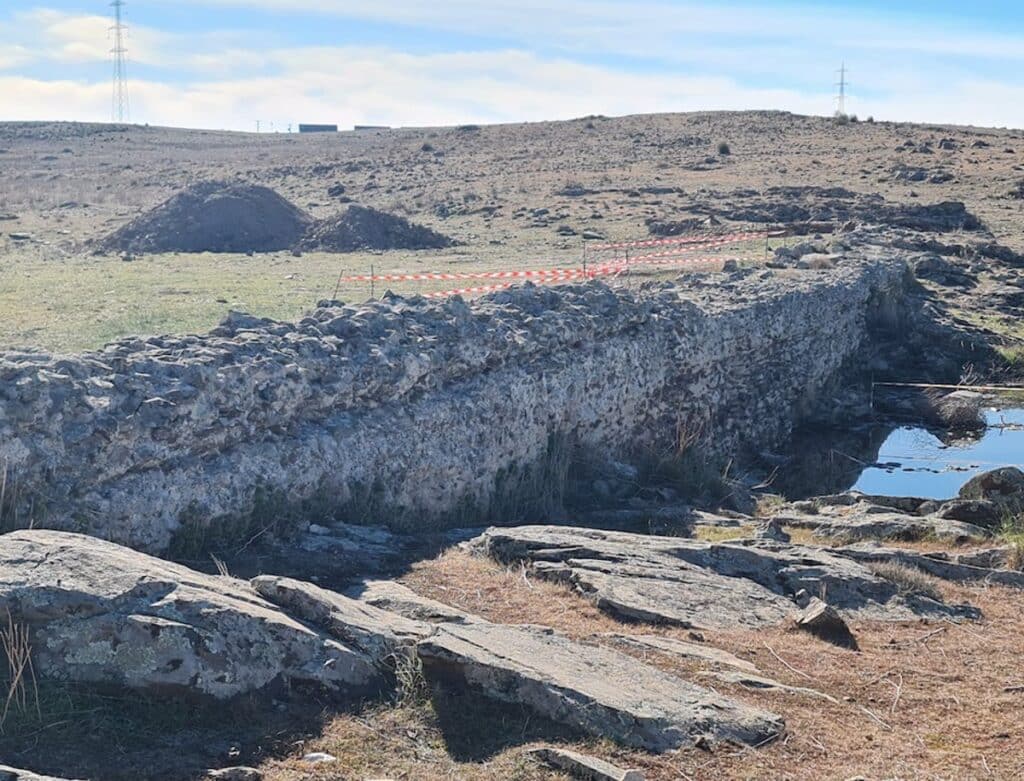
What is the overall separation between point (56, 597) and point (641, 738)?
98.2 inches

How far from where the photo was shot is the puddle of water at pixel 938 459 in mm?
14828

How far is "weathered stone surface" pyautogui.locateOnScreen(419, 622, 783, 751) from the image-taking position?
5367 millimetres

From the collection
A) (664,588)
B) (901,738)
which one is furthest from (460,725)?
(664,588)

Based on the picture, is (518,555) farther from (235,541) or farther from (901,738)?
(901,738)

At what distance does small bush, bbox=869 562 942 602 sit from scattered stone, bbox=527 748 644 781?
387cm

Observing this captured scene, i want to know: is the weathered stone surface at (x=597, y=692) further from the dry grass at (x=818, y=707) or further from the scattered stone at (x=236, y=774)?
the scattered stone at (x=236, y=774)

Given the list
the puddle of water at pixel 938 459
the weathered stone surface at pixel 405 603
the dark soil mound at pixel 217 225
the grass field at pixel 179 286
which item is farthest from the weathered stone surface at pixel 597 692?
the dark soil mound at pixel 217 225

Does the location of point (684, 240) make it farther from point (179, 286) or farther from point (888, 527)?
point (888, 527)

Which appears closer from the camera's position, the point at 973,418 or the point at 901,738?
the point at 901,738

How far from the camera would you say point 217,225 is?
96.8 ft

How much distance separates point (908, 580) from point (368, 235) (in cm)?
2188

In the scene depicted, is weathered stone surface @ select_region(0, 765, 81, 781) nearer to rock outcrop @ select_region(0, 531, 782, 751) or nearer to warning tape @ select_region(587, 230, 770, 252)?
rock outcrop @ select_region(0, 531, 782, 751)

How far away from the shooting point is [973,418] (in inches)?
700

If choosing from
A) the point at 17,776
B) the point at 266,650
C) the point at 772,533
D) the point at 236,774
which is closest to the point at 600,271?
the point at 772,533
